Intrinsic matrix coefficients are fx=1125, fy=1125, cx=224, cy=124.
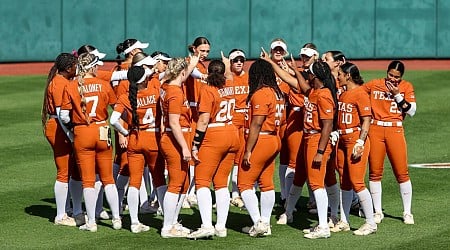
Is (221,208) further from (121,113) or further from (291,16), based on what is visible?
(291,16)

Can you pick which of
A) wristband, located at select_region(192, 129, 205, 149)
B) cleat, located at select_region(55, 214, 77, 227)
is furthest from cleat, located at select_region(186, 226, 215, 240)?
cleat, located at select_region(55, 214, 77, 227)

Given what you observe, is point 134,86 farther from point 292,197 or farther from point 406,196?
point 406,196

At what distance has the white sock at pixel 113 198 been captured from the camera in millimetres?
12367

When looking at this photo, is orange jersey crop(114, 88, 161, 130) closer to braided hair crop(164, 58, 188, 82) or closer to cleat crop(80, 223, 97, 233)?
braided hair crop(164, 58, 188, 82)

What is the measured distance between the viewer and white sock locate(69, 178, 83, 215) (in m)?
12.9

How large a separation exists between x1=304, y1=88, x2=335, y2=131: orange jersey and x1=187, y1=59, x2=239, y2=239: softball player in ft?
2.65

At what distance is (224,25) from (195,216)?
1496cm

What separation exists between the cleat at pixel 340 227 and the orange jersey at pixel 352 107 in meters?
1.07

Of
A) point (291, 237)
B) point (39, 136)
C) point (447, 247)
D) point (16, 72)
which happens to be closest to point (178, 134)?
point (291, 237)

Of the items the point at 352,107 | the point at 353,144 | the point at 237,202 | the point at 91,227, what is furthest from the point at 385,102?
the point at 91,227

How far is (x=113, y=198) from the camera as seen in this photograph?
40.7 feet

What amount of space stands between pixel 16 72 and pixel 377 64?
347 inches

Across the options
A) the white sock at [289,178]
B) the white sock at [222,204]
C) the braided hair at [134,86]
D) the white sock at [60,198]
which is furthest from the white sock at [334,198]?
the white sock at [60,198]

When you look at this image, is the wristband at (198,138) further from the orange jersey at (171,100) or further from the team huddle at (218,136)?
the orange jersey at (171,100)
